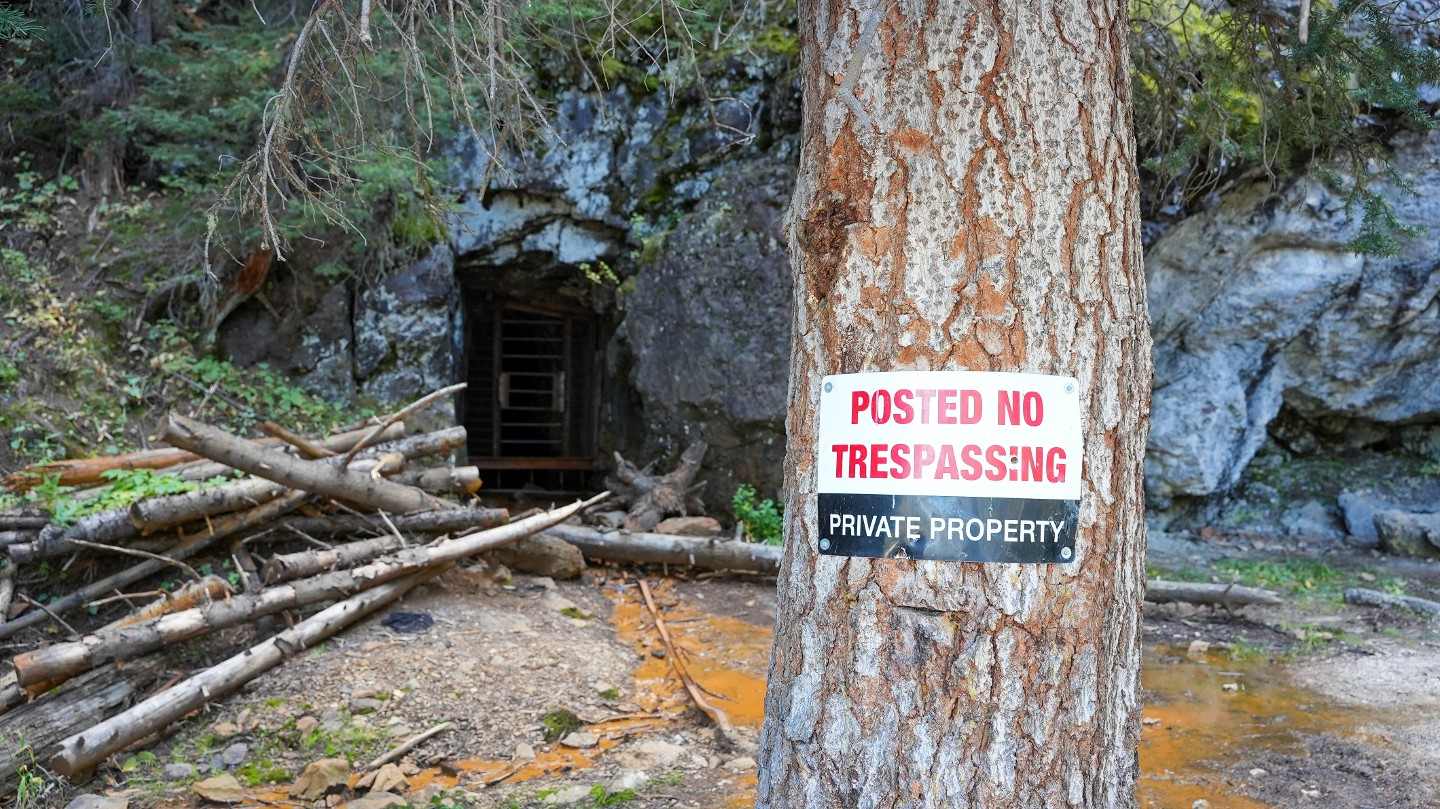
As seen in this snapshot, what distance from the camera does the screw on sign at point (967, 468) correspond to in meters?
1.68

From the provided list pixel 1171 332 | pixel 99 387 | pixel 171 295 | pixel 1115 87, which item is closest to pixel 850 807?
pixel 1115 87

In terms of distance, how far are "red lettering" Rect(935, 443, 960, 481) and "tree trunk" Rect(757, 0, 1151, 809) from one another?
15cm

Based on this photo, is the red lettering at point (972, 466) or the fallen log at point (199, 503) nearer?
the red lettering at point (972, 466)

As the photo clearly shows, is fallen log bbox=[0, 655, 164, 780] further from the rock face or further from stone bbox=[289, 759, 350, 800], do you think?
the rock face

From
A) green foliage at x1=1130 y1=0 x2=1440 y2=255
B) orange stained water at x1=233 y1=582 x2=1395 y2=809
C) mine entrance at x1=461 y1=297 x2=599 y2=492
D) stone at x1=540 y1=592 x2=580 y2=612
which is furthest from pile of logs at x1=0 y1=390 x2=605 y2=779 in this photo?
mine entrance at x1=461 y1=297 x2=599 y2=492

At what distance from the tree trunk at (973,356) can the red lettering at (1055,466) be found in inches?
2.3

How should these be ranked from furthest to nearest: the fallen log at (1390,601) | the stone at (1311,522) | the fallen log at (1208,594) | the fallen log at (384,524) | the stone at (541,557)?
the stone at (1311,522) < the stone at (541,557) < the fallen log at (1208,594) < the fallen log at (1390,601) < the fallen log at (384,524)

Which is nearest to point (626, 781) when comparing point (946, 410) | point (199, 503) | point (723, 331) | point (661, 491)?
point (946, 410)

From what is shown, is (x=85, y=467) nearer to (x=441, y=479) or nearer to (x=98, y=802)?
(x=441, y=479)

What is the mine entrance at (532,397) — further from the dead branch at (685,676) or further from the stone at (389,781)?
the stone at (389,781)

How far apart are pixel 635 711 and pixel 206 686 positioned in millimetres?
2024

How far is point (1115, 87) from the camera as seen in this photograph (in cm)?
187

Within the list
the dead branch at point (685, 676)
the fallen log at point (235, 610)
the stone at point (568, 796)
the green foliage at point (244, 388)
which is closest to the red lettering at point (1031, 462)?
the stone at point (568, 796)

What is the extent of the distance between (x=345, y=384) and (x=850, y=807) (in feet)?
28.5
